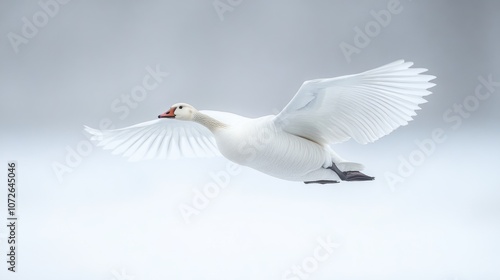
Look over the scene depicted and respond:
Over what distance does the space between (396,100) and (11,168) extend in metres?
1.59

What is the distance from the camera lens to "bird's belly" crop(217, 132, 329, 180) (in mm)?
1644

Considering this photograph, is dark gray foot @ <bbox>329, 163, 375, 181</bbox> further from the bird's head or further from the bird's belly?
the bird's head

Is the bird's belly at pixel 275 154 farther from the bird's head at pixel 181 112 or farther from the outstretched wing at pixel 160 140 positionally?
the outstretched wing at pixel 160 140

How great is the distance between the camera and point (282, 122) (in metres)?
1.71

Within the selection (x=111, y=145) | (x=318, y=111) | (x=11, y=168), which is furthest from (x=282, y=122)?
(x=11, y=168)

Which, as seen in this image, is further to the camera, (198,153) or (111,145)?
(198,153)

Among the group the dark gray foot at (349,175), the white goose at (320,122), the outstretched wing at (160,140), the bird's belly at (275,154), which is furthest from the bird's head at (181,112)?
the dark gray foot at (349,175)

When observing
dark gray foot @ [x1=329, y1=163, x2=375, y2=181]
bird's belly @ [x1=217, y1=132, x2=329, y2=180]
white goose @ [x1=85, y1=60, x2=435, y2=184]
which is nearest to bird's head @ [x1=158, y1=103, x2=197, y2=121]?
white goose @ [x1=85, y1=60, x2=435, y2=184]

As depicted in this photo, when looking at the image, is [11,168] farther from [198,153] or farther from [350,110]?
[350,110]

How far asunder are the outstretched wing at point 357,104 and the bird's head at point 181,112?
226mm

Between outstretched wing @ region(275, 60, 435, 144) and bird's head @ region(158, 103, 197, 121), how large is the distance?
0.23 m

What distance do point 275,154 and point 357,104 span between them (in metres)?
0.26

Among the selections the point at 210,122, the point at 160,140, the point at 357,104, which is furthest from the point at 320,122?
the point at 160,140

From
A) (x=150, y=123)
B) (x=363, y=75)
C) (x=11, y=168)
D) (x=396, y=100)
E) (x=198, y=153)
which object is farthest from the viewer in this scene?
(x=11, y=168)
